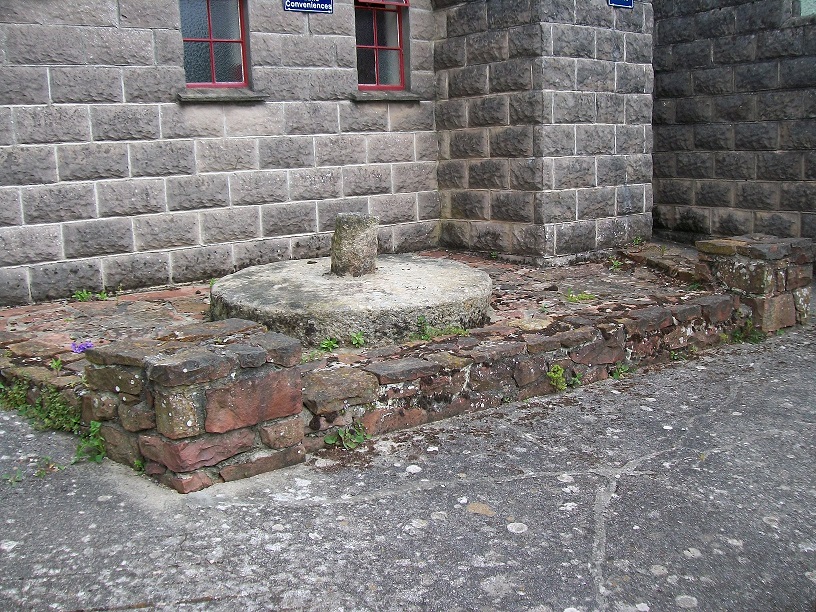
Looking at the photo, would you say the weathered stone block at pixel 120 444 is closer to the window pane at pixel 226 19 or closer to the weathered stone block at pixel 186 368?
the weathered stone block at pixel 186 368

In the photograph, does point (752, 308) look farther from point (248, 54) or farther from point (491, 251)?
point (248, 54)

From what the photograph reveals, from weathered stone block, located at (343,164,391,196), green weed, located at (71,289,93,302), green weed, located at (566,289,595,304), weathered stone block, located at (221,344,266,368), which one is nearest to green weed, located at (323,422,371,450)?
weathered stone block, located at (221,344,266,368)

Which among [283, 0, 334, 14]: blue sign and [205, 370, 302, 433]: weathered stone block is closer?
[205, 370, 302, 433]: weathered stone block

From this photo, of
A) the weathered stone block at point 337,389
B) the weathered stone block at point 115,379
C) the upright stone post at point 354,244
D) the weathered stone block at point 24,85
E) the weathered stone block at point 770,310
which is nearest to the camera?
the weathered stone block at point 115,379

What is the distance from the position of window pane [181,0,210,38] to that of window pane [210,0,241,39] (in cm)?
8

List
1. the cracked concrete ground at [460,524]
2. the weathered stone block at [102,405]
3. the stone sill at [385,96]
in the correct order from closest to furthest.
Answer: the cracked concrete ground at [460,524] < the weathered stone block at [102,405] < the stone sill at [385,96]

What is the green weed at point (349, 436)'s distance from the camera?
3.86 meters

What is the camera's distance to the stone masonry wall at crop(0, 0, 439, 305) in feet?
19.0

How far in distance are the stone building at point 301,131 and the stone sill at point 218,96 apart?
0.02 m

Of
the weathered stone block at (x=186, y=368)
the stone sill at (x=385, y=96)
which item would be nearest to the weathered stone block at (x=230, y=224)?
the stone sill at (x=385, y=96)

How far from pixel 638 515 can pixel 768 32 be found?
622cm

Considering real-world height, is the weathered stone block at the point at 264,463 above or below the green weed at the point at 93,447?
below

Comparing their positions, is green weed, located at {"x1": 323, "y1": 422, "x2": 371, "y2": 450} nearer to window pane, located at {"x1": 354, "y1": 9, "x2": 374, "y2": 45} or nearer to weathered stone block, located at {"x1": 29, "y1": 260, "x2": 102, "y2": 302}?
weathered stone block, located at {"x1": 29, "y1": 260, "x2": 102, "y2": 302}

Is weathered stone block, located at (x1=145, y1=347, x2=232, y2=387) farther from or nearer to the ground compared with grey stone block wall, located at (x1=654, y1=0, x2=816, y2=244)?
nearer to the ground
